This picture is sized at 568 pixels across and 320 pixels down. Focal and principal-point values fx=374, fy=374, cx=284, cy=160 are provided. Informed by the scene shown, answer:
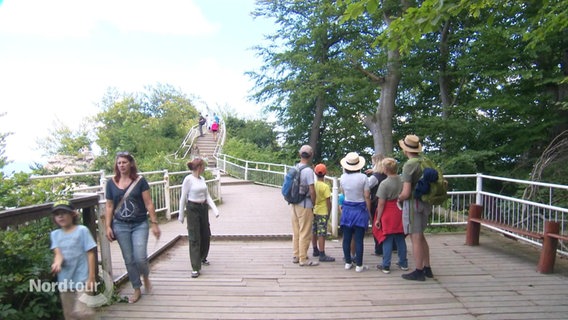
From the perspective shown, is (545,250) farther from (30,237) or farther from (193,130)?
(193,130)

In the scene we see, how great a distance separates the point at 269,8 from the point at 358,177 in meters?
18.9

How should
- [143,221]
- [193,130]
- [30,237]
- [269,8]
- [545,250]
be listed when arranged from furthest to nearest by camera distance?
[193,130]
[269,8]
[545,250]
[143,221]
[30,237]

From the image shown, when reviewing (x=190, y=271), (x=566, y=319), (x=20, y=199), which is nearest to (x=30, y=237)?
(x=20, y=199)

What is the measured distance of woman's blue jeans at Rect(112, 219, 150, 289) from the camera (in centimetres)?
Answer: 407

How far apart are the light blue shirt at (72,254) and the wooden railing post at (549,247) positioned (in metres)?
5.34

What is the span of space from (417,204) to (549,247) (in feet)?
6.14

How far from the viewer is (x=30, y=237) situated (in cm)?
347

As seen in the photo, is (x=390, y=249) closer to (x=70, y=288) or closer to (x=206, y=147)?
(x=70, y=288)

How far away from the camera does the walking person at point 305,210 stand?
5.14 m

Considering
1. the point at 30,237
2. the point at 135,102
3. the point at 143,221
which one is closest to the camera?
the point at 30,237

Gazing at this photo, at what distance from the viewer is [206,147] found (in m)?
27.5

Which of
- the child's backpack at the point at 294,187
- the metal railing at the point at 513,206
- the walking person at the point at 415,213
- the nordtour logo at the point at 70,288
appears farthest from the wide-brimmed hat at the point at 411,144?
the nordtour logo at the point at 70,288

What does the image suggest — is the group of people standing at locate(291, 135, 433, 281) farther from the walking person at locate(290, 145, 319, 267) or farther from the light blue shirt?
the light blue shirt

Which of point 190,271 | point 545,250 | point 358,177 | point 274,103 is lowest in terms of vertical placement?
point 190,271
